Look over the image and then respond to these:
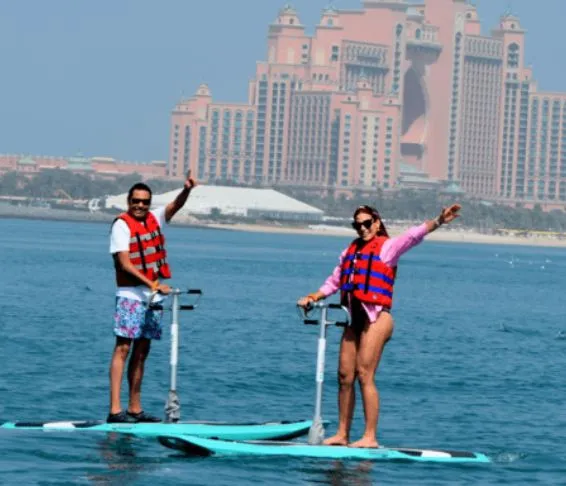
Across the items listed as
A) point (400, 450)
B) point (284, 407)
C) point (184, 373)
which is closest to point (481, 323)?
point (184, 373)

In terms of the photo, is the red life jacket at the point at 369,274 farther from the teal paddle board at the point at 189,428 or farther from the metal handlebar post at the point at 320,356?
the teal paddle board at the point at 189,428

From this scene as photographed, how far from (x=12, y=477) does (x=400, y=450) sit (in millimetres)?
Result: 4050

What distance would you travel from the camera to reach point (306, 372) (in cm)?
3016

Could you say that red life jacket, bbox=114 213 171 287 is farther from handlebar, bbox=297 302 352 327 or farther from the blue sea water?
the blue sea water

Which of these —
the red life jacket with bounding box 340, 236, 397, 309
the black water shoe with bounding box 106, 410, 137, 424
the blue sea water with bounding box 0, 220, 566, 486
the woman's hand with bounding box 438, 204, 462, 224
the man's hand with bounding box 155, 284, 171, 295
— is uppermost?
the woman's hand with bounding box 438, 204, 462, 224

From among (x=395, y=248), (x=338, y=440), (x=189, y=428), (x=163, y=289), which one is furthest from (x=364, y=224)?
(x=189, y=428)

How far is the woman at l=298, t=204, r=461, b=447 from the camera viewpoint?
18.6m

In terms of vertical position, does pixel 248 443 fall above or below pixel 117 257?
below

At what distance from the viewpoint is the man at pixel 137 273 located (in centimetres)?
1942

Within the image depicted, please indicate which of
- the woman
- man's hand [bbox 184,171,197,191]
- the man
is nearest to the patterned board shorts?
the man

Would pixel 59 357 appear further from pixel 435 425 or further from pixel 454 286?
pixel 454 286

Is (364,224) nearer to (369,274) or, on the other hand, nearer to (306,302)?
(369,274)

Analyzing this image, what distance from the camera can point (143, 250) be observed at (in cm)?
1956

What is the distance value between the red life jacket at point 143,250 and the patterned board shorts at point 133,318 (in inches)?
8.3
